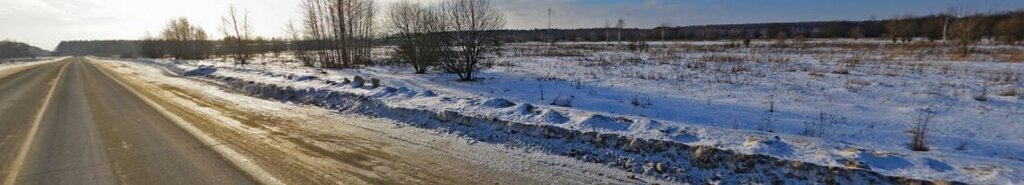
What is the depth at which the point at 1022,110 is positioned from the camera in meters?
7.48

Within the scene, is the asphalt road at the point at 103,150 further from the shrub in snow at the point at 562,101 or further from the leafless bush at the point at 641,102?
the leafless bush at the point at 641,102

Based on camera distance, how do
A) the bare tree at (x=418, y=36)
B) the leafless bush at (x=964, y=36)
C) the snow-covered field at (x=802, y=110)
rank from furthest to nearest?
1. the leafless bush at (x=964, y=36)
2. the bare tree at (x=418, y=36)
3. the snow-covered field at (x=802, y=110)

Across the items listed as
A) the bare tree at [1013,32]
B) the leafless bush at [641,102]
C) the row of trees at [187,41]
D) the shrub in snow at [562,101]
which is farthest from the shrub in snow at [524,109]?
the row of trees at [187,41]

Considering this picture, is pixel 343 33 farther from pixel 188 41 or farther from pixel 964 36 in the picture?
pixel 188 41

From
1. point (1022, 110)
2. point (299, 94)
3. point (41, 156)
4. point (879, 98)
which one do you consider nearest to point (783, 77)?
point (879, 98)

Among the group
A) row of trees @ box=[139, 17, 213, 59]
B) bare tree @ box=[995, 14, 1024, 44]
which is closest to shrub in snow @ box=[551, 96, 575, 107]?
bare tree @ box=[995, 14, 1024, 44]

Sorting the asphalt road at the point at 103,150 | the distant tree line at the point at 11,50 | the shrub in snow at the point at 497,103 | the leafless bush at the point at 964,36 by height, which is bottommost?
the asphalt road at the point at 103,150

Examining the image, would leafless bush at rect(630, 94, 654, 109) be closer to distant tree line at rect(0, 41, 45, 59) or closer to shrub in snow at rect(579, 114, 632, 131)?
shrub in snow at rect(579, 114, 632, 131)

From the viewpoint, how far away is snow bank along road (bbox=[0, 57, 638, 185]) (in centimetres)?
481

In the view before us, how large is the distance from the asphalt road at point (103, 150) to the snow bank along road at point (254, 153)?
0.01m

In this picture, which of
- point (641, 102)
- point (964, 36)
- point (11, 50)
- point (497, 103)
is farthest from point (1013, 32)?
point (11, 50)

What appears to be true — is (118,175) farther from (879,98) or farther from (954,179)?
(879,98)

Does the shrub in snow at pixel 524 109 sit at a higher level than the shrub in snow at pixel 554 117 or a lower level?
higher

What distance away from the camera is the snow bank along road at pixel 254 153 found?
4.81 meters
